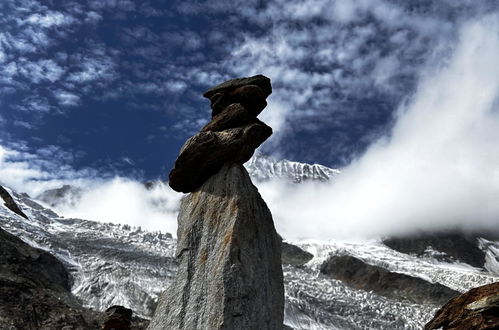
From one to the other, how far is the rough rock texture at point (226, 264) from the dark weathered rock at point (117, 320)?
21394 millimetres

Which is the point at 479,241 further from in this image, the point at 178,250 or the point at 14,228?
the point at 178,250

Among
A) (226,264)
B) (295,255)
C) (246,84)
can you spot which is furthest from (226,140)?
(295,255)

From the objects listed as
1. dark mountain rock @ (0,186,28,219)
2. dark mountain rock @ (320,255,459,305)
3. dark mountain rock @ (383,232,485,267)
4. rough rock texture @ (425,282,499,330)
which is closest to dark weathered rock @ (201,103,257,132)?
rough rock texture @ (425,282,499,330)

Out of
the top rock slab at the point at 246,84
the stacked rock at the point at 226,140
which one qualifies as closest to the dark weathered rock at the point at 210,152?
the stacked rock at the point at 226,140

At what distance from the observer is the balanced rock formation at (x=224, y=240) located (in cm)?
1045

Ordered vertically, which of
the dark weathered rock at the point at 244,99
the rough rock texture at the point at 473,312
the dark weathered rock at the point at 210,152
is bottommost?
the rough rock texture at the point at 473,312

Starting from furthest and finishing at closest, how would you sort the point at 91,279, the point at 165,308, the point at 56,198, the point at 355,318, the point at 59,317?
the point at 56,198
the point at 355,318
the point at 91,279
the point at 59,317
the point at 165,308

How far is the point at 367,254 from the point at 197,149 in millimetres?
110666

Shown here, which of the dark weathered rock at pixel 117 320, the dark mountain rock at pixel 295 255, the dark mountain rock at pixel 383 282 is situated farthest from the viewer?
the dark mountain rock at pixel 295 255

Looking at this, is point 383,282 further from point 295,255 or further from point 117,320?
point 117,320

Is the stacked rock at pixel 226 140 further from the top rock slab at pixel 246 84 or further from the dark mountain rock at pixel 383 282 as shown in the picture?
the dark mountain rock at pixel 383 282

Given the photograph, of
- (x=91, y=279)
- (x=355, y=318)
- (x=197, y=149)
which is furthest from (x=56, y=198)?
(x=197, y=149)

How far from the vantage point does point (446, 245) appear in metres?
142

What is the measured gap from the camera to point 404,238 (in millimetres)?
143125
